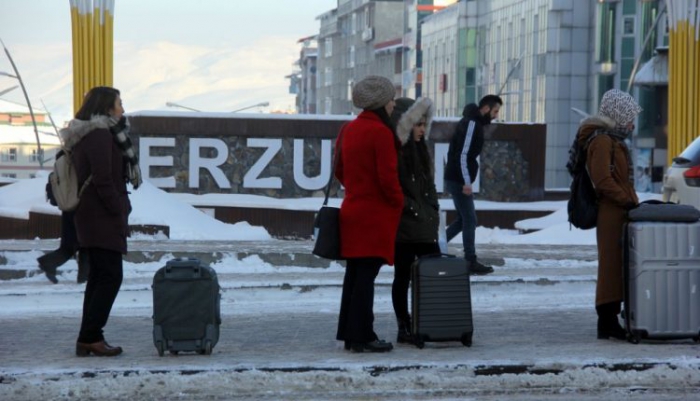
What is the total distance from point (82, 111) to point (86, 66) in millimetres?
17768

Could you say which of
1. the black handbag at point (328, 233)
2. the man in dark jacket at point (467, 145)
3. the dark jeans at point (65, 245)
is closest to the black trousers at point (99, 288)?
the black handbag at point (328, 233)

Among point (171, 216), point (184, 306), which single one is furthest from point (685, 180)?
point (184, 306)

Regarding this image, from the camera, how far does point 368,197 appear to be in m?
9.49

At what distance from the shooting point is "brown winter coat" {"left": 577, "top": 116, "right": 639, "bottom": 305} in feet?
A: 32.7

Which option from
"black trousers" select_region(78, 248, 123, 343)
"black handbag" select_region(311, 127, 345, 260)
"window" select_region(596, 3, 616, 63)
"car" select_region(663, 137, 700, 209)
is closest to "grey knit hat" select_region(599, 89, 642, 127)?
"black handbag" select_region(311, 127, 345, 260)

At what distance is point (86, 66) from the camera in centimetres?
2678

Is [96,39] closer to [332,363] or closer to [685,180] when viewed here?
[685,180]

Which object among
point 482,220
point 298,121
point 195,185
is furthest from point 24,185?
point 482,220

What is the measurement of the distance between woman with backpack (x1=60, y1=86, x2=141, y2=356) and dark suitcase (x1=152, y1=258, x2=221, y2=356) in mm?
336

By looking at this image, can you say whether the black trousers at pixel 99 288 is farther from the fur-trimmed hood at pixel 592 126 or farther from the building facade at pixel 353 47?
the building facade at pixel 353 47

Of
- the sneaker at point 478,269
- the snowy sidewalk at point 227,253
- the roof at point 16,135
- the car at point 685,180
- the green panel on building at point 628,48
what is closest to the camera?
the sneaker at point 478,269

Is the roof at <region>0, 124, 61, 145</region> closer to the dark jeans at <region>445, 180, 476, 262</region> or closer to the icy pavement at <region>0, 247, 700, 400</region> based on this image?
the dark jeans at <region>445, 180, 476, 262</region>

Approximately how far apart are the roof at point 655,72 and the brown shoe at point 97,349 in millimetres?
58721

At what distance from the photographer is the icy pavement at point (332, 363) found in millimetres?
8508
